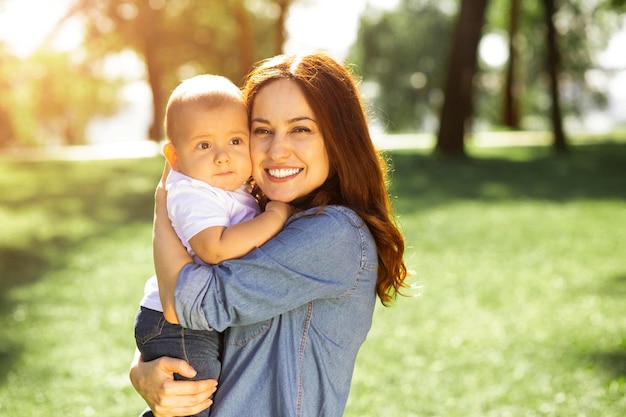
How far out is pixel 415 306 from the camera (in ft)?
20.8

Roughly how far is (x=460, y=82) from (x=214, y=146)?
13.2m

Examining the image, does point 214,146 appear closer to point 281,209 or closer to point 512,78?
point 281,209

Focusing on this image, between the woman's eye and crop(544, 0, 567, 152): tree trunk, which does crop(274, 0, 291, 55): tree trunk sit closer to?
crop(544, 0, 567, 152): tree trunk

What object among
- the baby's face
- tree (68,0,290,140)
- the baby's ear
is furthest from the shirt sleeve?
tree (68,0,290,140)

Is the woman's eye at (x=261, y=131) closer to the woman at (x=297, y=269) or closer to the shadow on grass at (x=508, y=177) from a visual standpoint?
the woman at (x=297, y=269)

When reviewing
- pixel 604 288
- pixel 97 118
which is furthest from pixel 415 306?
pixel 97 118

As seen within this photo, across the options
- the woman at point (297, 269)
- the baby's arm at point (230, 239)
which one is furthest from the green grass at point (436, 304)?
the baby's arm at point (230, 239)

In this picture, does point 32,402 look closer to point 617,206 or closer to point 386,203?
point 386,203

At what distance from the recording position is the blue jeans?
2.01 meters

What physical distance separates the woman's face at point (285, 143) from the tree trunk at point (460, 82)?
1298 centimetres

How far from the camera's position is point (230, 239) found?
1931 mm

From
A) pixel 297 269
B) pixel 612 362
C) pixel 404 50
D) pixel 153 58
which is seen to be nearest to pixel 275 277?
pixel 297 269

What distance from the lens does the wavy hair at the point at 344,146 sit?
6.97ft

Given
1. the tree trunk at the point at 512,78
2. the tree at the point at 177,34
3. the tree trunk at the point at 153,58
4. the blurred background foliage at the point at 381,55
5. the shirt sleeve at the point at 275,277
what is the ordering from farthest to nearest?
the blurred background foliage at the point at 381,55 < the tree trunk at the point at 512,78 < the tree at the point at 177,34 < the tree trunk at the point at 153,58 < the shirt sleeve at the point at 275,277
